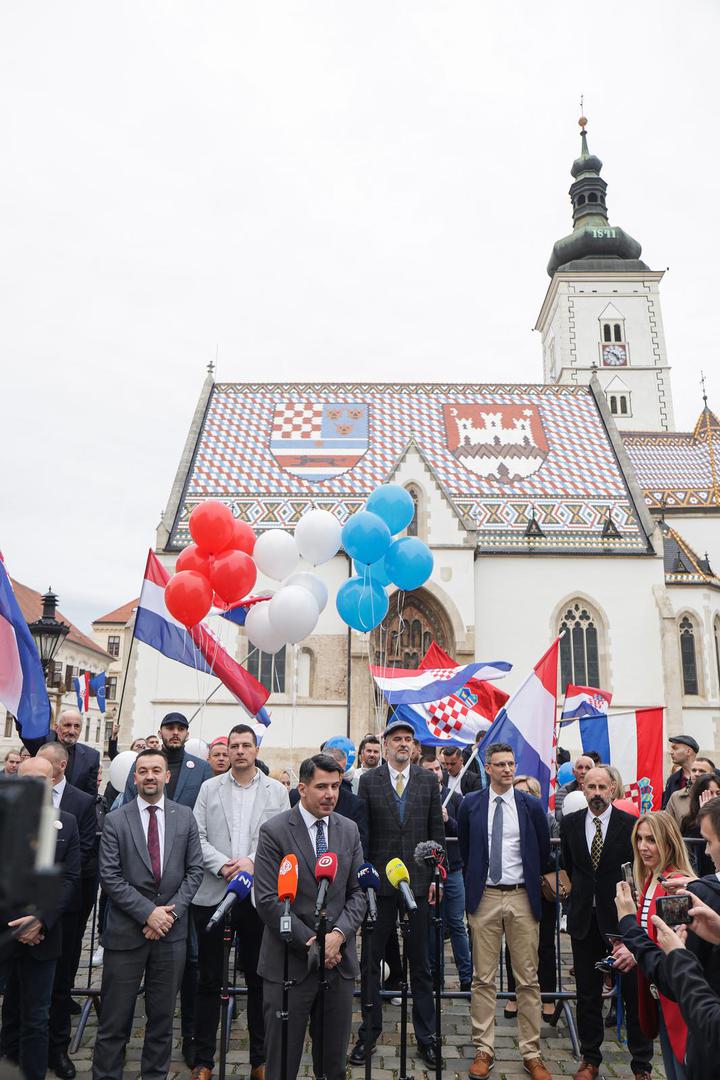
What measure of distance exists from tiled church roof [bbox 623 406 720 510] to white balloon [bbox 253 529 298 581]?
2535cm

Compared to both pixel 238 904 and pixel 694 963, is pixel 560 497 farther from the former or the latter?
pixel 694 963

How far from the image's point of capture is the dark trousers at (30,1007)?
4773 mm

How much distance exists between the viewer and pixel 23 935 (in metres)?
4.61

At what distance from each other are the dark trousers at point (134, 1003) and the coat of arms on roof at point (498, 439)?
22.4 metres

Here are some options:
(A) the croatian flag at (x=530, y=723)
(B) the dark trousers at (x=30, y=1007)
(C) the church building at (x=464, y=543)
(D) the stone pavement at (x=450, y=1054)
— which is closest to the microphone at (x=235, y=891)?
(B) the dark trousers at (x=30, y=1007)

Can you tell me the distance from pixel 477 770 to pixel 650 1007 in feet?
22.7

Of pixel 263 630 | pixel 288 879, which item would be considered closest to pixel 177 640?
pixel 263 630

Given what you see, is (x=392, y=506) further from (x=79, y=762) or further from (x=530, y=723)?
(x=79, y=762)

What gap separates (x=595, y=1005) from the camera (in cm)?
557

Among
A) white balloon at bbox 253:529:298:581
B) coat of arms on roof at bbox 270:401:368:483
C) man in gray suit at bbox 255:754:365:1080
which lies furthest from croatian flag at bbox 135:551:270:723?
coat of arms on roof at bbox 270:401:368:483

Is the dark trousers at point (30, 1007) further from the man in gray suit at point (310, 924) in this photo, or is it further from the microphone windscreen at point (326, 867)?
the microphone windscreen at point (326, 867)

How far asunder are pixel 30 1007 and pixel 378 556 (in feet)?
22.6

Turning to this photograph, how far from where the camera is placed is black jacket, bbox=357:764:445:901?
242 inches

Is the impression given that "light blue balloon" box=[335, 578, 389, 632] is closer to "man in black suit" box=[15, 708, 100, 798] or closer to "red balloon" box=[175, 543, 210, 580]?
"red balloon" box=[175, 543, 210, 580]
